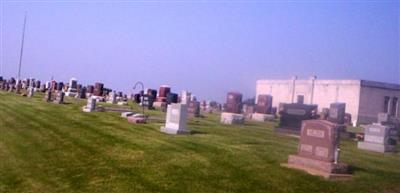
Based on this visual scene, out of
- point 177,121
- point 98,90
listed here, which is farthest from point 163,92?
point 177,121

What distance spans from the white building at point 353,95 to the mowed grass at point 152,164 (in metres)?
39.7

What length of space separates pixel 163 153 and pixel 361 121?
4416cm

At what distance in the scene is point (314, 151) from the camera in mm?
11008

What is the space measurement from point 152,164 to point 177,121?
558 centimetres

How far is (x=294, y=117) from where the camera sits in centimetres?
2217

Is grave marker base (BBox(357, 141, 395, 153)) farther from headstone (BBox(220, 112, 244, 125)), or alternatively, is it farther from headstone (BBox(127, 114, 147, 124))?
headstone (BBox(220, 112, 244, 125))

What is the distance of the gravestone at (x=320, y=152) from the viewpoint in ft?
33.6

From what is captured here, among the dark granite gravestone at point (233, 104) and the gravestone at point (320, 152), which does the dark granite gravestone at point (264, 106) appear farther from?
the gravestone at point (320, 152)

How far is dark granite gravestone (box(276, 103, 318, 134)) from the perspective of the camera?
71.3ft

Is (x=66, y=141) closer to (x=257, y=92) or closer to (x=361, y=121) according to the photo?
(x=361, y=121)

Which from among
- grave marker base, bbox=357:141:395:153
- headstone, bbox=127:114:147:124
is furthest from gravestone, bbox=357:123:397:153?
headstone, bbox=127:114:147:124

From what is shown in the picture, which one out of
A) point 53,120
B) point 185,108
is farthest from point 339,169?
point 53,120

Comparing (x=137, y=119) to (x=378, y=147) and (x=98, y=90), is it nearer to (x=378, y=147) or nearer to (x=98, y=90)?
(x=378, y=147)

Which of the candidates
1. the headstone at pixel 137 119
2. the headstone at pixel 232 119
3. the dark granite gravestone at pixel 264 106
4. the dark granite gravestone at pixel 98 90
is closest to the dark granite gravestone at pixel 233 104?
the headstone at pixel 232 119
